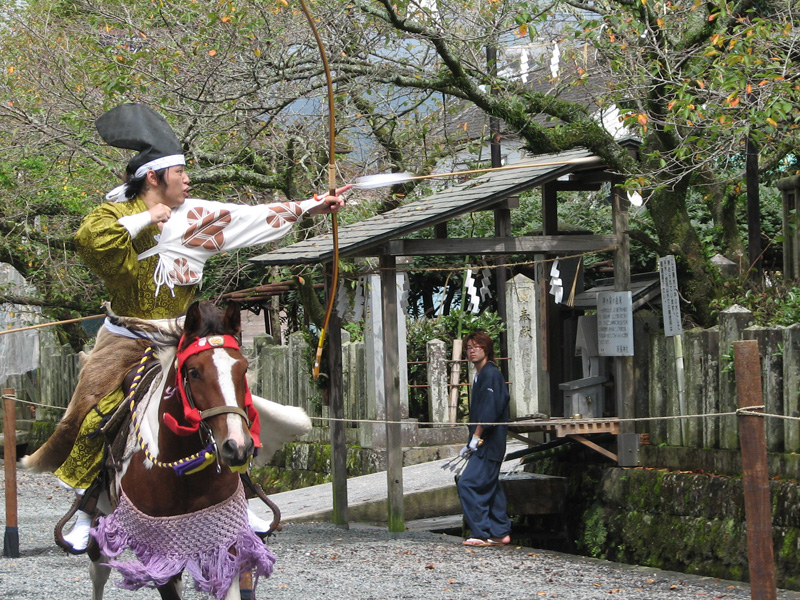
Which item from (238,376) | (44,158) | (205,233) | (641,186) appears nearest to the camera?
(238,376)

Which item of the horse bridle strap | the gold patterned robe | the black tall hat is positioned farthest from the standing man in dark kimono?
the horse bridle strap

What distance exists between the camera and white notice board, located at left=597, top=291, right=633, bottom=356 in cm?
1052

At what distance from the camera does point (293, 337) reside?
16688mm

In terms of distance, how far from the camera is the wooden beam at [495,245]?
34.3 ft

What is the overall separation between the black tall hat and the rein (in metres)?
1.01

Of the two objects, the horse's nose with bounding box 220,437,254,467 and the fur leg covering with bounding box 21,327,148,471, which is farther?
the fur leg covering with bounding box 21,327,148,471

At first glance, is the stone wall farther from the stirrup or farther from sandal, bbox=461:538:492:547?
the stirrup

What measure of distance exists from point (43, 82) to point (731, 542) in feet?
37.2

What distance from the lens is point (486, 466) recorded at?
1053cm

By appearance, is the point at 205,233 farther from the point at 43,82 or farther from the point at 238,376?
the point at 43,82

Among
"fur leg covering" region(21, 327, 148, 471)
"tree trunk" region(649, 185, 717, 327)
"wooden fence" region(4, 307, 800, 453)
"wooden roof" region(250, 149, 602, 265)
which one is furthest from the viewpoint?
"tree trunk" region(649, 185, 717, 327)

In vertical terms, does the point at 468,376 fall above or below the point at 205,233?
below

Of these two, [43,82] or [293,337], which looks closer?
[43,82]

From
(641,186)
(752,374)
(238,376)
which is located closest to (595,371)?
→ (641,186)
